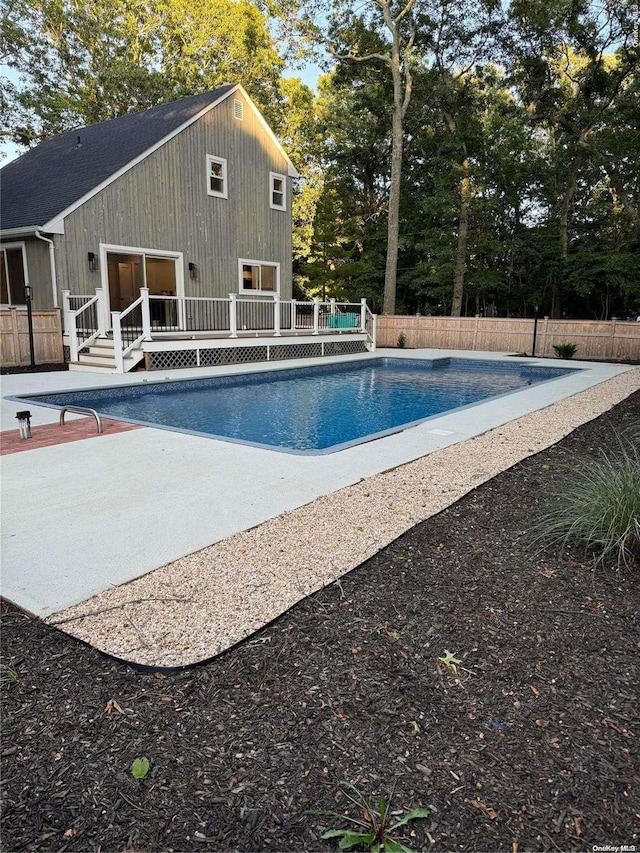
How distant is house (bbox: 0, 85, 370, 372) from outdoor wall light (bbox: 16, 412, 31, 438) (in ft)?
17.6

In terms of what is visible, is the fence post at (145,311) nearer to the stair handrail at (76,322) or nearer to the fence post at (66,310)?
the stair handrail at (76,322)

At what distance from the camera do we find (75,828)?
1578 mm

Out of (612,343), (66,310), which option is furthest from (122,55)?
(612,343)

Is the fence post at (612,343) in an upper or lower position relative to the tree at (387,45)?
lower

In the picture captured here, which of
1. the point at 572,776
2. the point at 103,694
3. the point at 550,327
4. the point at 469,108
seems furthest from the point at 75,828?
the point at 469,108

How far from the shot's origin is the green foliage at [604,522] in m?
3.22

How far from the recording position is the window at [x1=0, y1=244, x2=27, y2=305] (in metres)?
13.6

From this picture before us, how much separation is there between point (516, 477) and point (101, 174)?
13.0 metres

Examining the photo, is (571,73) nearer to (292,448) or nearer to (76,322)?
(76,322)

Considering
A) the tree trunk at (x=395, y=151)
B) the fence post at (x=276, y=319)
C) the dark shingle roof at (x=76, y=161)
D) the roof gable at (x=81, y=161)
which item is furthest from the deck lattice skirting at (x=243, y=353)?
the tree trunk at (x=395, y=151)

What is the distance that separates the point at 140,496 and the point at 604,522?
3197 mm

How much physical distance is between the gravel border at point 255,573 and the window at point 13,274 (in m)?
12.2

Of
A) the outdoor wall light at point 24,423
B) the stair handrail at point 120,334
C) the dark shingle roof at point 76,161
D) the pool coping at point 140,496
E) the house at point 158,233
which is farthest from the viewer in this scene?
the dark shingle roof at point 76,161

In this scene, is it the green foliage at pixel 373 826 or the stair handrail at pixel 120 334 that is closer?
the green foliage at pixel 373 826
